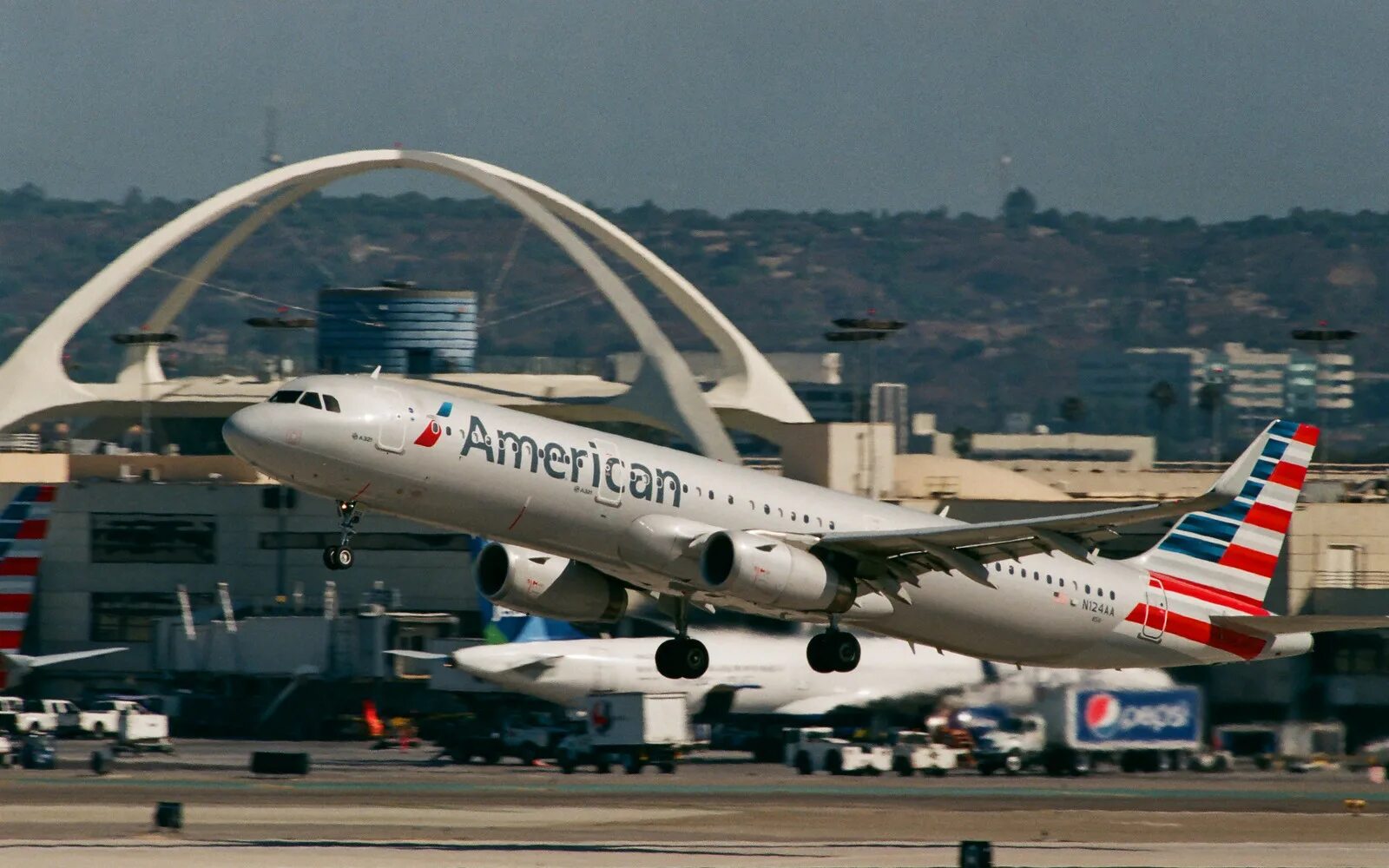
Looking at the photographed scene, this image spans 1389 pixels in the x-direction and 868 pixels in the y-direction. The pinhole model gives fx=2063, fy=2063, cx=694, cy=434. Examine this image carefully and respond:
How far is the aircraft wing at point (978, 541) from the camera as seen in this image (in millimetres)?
43469

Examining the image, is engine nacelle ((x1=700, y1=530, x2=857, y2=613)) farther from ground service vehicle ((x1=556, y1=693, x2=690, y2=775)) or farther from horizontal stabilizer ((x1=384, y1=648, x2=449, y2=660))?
horizontal stabilizer ((x1=384, y1=648, x2=449, y2=660))

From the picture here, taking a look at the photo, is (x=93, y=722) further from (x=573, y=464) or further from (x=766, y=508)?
(x=573, y=464)

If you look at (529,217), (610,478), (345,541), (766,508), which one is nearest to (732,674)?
(766,508)

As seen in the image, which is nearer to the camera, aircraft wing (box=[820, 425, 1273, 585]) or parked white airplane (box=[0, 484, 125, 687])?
aircraft wing (box=[820, 425, 1273, 585])

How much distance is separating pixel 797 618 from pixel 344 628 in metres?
47.3

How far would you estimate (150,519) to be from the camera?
106875 mm

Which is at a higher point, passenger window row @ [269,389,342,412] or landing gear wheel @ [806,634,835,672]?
passenger window row @ [269,389,342,412]

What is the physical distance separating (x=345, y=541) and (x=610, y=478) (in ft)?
18.4

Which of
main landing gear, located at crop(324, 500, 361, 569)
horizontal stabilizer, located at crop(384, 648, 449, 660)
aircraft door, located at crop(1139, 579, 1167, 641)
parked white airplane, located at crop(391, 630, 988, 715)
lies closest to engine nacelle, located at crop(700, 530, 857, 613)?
main landing gear, located at crop(324, 500, 361, 569)

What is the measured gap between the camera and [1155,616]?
2042 inches

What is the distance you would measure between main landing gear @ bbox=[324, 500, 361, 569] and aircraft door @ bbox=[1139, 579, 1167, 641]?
20946 mm

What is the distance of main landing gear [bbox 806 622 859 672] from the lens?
45906 millimetres

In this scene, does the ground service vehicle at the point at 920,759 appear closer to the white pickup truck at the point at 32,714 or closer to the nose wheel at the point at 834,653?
the nose wheel at the point at 834,653

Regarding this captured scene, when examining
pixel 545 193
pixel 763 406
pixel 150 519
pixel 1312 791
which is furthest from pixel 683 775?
pixel 545 193
